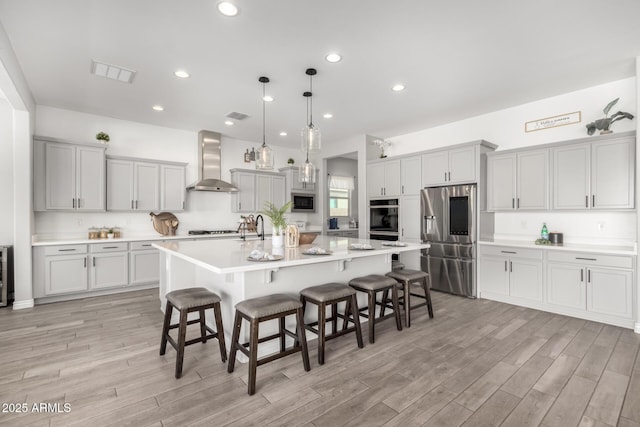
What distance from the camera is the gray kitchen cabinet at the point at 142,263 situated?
4930 mm

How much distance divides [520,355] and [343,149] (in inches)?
197

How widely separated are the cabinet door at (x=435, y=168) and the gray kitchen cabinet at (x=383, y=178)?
1.70 feet

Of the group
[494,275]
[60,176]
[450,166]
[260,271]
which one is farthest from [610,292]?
[60,176]

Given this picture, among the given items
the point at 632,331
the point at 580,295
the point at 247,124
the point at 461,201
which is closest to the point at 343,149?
the point at 247,124

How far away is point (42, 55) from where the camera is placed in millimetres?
3176

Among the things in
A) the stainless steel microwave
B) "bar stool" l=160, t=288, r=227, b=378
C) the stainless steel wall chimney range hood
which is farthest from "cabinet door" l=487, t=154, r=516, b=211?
the stainless steel wall chimney range hood

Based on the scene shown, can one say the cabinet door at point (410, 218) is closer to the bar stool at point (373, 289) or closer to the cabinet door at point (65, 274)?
the bar stool at point (373, 289)

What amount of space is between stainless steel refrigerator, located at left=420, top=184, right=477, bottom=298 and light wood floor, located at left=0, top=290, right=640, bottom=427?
123cm

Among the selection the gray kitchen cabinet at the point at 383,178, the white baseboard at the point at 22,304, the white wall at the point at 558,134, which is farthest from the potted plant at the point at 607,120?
the white baseboard at the point at 22,304

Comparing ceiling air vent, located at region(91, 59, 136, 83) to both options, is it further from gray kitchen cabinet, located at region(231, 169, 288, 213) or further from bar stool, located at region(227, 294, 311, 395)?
bar stool, located at region(227, 294, 311, 395)

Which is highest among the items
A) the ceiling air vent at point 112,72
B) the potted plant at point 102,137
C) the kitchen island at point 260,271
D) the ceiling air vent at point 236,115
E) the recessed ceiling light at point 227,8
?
the ceiling air vent at point 236,115

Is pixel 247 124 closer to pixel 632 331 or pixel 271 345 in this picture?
pixel 271 345

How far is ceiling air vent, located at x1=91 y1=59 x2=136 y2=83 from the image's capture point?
11.0ft

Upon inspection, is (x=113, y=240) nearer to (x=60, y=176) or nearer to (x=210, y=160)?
(x=60, y=176)
